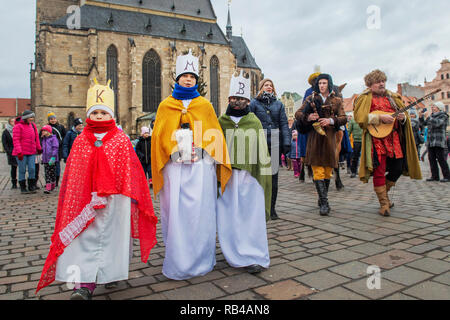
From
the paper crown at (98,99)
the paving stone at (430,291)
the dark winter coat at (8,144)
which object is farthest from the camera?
the dark winter coat at (8,144)

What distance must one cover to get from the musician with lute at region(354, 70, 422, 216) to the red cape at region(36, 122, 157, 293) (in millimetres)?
3756

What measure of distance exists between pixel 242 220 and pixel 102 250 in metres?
1.32

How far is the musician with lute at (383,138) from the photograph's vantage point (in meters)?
5.38

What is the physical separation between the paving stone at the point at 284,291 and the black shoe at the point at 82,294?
4.11 ft

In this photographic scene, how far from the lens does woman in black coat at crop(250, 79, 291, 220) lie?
17.5 feet

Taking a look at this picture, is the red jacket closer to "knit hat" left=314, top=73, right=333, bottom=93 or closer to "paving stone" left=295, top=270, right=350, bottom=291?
"knit hat" left=314, top=73, right=333, bottom=93

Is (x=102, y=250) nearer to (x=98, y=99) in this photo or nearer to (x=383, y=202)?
(x=98, y=99)

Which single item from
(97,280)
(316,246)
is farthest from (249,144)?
(97,280)

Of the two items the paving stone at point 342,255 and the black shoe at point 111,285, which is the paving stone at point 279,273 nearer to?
the paving stone at point 342,255

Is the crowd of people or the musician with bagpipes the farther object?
the musician with bagpipes

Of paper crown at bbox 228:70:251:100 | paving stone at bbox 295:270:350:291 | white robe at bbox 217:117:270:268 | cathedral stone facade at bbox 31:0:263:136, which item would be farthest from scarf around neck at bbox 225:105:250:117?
cathedral stone facade at bbox 31:0:263:136

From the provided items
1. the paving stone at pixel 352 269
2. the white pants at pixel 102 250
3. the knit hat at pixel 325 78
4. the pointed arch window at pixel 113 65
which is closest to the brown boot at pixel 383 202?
the knit hat at pixel 325 78

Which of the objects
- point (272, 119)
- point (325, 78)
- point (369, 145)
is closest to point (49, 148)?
point (272, 119)
